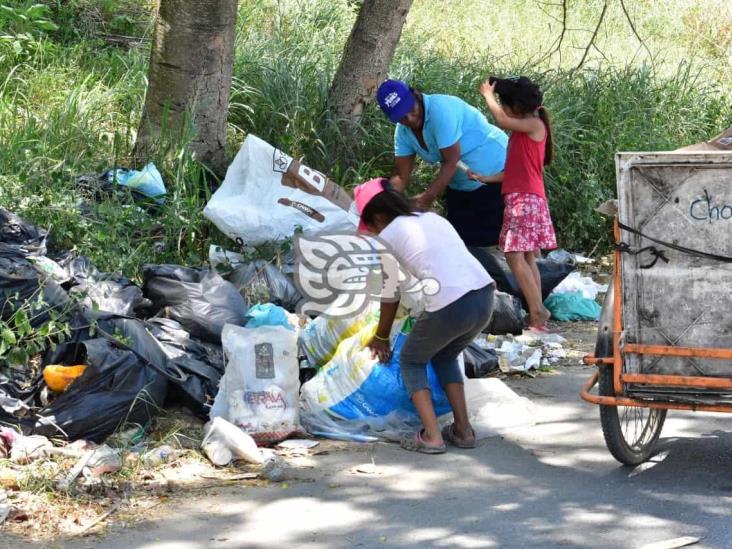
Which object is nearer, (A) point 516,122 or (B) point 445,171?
(A) point 516,122

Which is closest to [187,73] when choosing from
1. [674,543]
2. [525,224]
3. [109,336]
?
[525,224]

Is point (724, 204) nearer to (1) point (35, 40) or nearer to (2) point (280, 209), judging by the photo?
(2) point (280, 209)

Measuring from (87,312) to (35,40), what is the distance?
5.24 m

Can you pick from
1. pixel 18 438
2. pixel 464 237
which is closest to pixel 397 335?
pixel 18 438

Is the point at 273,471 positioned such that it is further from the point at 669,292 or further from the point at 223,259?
the point at 223,259

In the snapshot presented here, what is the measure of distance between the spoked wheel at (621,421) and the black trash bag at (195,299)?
2.23 m

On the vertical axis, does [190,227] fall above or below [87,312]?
above

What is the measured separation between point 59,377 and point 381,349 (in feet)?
5.14

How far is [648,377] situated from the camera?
4.74 meters

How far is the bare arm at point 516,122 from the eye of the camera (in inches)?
286

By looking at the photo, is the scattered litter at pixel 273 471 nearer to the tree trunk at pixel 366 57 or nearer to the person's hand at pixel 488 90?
the person's hand at pixel 488 90

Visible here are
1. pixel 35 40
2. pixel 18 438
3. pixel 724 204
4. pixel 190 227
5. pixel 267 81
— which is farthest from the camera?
pixel 35 40

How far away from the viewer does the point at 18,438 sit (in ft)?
16.7

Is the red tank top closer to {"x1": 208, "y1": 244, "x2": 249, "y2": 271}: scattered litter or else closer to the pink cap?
{"x1": 208, "y1": 244, "x2": 249, "y2": 271}: scattered litter
